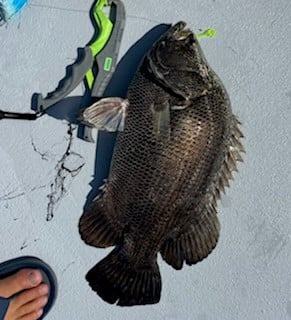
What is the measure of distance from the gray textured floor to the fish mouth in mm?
93

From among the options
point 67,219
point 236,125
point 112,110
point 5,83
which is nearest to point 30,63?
point 5,83

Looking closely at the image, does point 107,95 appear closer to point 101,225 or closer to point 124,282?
point 101,225

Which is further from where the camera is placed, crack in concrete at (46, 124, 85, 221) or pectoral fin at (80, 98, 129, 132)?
crack in concrete at (46, 124, 85, 221)

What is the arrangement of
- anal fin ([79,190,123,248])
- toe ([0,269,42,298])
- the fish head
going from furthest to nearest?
toe ([0,269,42,298])
anal fin ([79,190,123,248])
the fish head

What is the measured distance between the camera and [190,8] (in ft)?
5.67

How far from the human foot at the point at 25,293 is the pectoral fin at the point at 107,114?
0.43 metres

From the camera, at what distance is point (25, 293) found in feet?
6.06

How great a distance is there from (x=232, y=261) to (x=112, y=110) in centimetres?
50

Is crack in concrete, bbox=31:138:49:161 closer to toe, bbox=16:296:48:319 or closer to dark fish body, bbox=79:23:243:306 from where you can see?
dark fish body, bbox=79:23:243:306

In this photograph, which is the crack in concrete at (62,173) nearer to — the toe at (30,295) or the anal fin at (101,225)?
the anal fin at (101,225)

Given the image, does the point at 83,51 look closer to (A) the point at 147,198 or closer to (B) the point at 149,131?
(B) the point at 149,131

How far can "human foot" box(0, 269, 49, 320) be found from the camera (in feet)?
5.90

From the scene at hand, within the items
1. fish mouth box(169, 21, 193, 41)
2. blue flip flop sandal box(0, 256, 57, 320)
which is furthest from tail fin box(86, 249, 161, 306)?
fish mouth box(169, 21, 193, 41)

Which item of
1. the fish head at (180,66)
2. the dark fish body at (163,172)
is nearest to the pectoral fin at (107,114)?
the dark fish body at (163,172)
